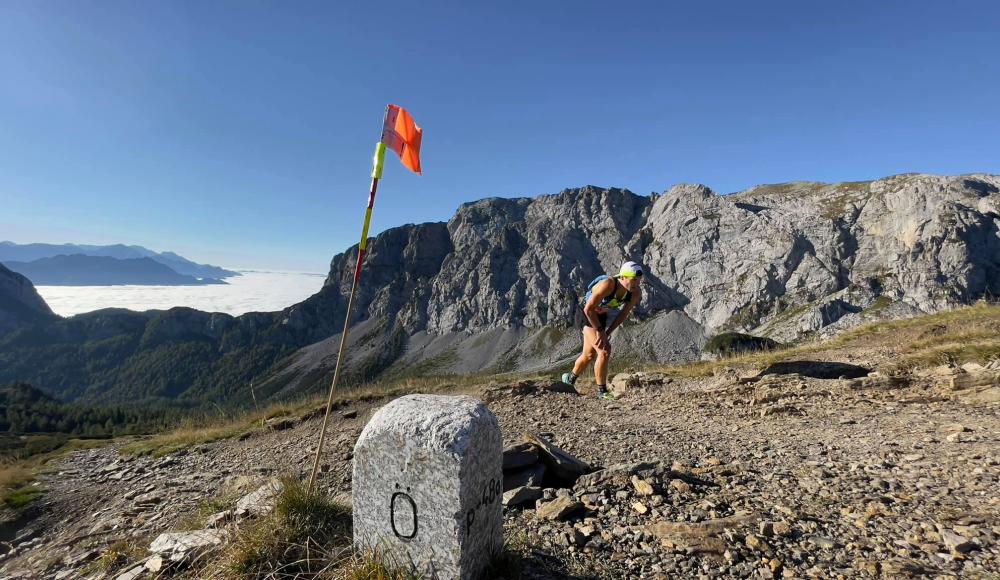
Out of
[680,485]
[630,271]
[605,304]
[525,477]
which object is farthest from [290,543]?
[630,271]

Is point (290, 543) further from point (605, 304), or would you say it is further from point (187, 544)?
point (605, 304)

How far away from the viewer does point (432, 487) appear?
3.68 metres

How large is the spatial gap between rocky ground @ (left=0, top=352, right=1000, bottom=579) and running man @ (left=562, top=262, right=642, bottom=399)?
1.60m

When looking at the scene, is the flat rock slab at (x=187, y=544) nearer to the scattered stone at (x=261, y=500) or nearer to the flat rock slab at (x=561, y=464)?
the scattered stone at (x=261, y=500)

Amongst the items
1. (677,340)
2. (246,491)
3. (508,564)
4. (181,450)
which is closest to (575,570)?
(508,564)

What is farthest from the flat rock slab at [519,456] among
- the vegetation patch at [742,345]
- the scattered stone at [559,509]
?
the vegetation patch at [742,345]

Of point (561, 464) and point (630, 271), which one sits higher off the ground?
point (630, 271)

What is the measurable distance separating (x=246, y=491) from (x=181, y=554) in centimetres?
179

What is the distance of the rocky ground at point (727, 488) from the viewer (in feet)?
14.4

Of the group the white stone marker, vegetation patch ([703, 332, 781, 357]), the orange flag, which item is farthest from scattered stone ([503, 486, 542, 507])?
vegetation patch ([703, 332, 781, 357])

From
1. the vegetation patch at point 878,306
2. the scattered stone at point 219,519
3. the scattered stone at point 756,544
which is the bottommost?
the vegetation patch at point 878,306

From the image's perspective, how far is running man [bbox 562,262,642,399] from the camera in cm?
1066

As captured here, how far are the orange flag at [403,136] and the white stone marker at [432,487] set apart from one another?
3.38 meters

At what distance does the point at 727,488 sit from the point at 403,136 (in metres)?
6.26
